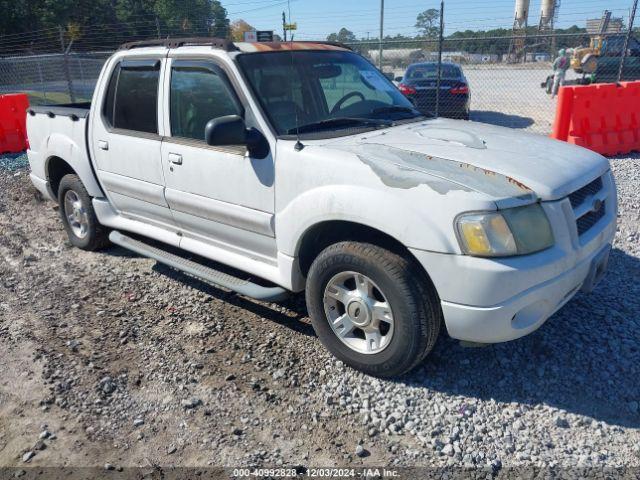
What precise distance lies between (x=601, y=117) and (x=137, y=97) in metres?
6.83

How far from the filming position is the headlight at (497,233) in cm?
275

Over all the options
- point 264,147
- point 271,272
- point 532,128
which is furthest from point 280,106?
point 532,128

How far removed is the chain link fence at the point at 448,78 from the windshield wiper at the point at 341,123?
4357 millimetres

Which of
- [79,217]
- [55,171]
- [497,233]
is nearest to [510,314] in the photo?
[497,233]

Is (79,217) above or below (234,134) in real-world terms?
below

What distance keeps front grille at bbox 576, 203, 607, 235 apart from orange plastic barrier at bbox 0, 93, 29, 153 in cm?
1009

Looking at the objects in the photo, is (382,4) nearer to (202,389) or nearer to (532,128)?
(532,128)

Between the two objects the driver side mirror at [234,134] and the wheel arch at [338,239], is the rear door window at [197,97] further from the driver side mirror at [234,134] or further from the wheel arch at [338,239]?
the wheel arch at [338,239]

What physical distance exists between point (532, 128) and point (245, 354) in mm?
10705

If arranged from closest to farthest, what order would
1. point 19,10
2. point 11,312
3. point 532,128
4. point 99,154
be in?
point 11,312
point 99,154
point 532,128
point 19,10

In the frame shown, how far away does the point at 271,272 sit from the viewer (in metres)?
3.80

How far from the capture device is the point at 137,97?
453 cm

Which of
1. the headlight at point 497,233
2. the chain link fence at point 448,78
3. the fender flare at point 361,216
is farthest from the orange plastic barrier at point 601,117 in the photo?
the fender flare at point 361,216

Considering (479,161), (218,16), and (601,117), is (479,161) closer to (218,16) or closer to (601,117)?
(601,117)
